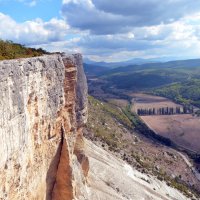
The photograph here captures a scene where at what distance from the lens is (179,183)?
63531 millimetres

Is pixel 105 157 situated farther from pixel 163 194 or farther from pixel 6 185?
pixel 6 185

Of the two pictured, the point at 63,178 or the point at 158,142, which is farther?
the point at 158,142

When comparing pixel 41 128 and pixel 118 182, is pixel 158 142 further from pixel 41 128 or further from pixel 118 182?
pixel 41 128

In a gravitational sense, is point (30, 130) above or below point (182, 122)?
above

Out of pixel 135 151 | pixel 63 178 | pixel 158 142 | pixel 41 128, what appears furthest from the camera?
pixel 158 142

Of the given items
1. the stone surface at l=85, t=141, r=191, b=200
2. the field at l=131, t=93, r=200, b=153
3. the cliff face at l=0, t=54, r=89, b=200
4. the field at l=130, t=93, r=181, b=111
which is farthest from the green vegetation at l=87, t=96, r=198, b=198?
the field at l=130, t=93, r=181, b=111

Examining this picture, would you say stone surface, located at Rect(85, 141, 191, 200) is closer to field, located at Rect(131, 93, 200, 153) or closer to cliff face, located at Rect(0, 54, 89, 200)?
cliff face, located at Rect(0, 54, 89, 200)

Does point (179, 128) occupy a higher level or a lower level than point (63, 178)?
lower

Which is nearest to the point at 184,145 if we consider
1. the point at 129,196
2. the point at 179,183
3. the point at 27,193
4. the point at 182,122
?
the point at 182,122

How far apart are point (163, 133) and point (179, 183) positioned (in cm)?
5520

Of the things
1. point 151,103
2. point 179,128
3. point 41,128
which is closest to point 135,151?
point 41,128

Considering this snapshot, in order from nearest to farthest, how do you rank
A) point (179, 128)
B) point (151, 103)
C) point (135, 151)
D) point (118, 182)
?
1. point (118, 182)
2. point (135, 151)
3. point (179, 128)
4. point (151, 103)

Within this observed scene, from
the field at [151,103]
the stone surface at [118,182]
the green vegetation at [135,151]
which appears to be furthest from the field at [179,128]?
the stone surface at [118,182]

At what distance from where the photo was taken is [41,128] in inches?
960
